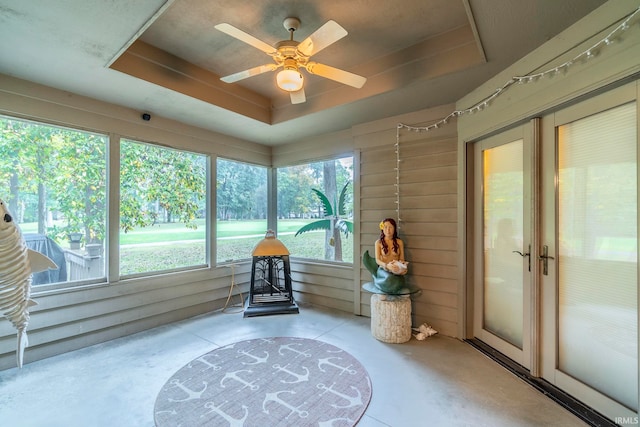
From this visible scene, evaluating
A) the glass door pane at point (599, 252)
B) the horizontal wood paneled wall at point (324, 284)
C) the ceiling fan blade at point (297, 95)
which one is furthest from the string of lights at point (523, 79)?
the ceiling fan blade at point (297, 95)

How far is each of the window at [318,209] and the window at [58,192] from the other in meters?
2.46

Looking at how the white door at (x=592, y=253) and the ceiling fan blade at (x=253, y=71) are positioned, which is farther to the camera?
the ceiling fan blade at (x=253, y=71)

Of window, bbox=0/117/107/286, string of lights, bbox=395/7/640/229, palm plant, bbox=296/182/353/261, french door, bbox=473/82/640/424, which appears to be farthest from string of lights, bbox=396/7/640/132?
window, bbox=0/117/107/286

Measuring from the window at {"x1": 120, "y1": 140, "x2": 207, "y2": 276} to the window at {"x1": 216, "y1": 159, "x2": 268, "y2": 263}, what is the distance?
25cm

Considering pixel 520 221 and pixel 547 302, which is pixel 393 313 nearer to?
pixel 547 302

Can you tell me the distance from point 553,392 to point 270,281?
3.26 m

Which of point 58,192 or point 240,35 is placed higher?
point 240,35

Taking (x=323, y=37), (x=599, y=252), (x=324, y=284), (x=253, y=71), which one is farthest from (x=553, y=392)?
(x=253, y=71)

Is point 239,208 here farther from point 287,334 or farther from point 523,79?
point 523,79

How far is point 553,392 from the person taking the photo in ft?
6.65

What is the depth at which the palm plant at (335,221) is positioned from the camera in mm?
4008

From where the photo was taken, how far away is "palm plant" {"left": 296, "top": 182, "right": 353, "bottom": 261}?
401 cm

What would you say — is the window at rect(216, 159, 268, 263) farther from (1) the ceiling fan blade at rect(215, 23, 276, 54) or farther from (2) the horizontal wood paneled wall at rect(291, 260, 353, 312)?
(1) the ceiling fan blade at rect(215, 23, 276, 54)

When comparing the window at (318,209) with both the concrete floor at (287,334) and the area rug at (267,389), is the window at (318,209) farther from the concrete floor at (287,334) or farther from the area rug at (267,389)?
the area rug at (267,389)
